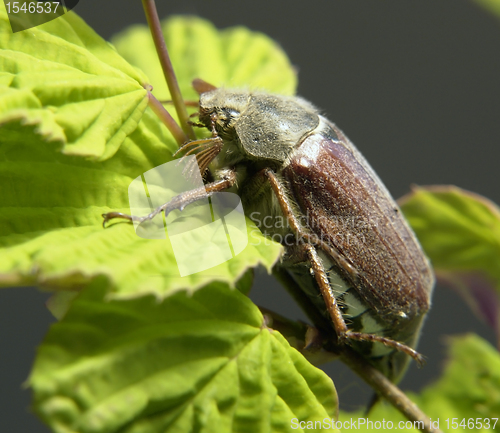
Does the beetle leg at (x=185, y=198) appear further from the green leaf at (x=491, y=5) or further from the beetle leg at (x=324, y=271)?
the green leaf at (x=491, y=5)

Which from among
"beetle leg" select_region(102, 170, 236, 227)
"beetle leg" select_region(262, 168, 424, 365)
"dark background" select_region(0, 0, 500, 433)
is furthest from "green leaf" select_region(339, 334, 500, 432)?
"dark background" select_region(0, 0, 500, 433)

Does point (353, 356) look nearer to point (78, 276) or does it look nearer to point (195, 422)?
point (195, 422)

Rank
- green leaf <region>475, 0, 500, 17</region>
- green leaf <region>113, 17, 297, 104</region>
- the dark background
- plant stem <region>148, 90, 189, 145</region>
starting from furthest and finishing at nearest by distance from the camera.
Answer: the dark background
green leaf <region>475, 0, 500, 17</region>
green leaf <region>113, 17, 297, 104</region>
plant stem <region>148, 90, 189, 145</region>

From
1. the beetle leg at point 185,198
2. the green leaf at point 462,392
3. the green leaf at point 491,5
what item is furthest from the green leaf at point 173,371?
the green leaf at point 491,5

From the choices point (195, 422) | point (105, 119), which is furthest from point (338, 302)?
point (105, 119)

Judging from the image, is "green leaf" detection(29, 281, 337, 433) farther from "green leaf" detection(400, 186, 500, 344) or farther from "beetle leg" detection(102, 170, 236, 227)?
"green leaf" detection(400, 186, 500, 344)

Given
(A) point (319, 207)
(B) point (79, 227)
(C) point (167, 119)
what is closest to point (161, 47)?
(C) point (167, 119)
